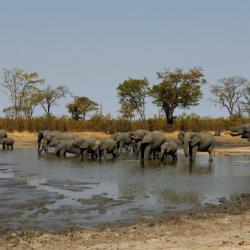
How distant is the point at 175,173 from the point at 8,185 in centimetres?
758

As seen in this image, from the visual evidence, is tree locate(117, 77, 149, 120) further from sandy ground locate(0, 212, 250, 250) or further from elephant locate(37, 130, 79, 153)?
sandy ground locate(0, 212, 250, 250)

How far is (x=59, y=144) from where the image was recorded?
38.0m

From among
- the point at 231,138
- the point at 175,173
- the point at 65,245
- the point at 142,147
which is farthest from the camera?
the point at 231,138

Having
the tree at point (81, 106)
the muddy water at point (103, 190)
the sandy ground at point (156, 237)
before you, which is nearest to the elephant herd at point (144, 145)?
the muddy water at point (103, 190)

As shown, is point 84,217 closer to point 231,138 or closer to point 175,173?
point 175,173

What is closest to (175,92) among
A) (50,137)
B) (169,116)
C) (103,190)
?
(169,116)

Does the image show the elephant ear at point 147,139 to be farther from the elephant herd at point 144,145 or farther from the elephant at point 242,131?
the elephant at point 242,131

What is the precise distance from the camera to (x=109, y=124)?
62.4 metres

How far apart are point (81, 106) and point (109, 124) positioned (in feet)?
86.7

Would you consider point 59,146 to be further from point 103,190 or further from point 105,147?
point 103,190

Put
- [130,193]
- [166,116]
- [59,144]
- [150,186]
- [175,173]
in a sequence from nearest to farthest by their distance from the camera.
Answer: [130,193]
[150,186]
[175,173]
[59,144]
[166,116]

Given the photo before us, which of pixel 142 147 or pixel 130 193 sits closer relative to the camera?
pixel 130 193

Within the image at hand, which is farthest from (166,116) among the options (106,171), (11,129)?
(106,171)

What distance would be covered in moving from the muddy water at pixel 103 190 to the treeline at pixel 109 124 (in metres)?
32.9
